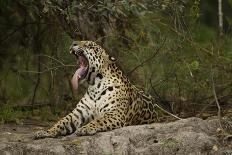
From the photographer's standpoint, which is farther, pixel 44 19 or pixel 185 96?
pixel 44 19

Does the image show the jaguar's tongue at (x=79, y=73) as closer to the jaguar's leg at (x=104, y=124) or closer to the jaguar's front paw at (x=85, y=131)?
the jaguar's leg at (x=104, y=124)

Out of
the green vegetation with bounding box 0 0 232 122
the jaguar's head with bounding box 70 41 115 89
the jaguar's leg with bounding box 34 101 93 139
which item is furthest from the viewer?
the green vegetation with bounding box 0 0 232 122

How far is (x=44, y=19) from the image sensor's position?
45.2 ft

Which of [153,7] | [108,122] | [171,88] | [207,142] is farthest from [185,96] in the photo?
[207,142]

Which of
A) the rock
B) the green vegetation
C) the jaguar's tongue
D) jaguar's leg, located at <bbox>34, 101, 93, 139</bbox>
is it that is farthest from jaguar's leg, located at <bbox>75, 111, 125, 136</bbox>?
the green vegetation

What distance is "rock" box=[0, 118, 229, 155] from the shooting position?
28.1ft

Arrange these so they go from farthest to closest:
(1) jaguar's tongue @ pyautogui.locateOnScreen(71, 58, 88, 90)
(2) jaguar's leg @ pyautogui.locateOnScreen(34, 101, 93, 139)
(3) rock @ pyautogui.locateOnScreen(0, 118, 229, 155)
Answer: (1) jaguar's tongue @ pyautogui.locateOnScreen(71, 58, 88, 90), (2) jaguar's leg @ pyautogui.locateOnScreen(34, 101, 93, 139), (3) rock @ pyautogui.locateOnScreen(0, 118, 229, 155)

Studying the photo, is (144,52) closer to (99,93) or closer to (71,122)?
(99,93)

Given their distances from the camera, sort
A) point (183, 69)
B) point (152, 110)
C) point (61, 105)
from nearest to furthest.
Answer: point (152, 110)
point (183, 69)
point (61, 105)

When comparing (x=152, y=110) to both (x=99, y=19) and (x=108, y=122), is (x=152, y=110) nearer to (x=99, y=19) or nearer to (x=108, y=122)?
(x=108, y=122)

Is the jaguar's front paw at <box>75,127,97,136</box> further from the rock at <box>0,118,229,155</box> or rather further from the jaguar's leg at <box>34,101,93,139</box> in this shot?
the jaguar's leg at <box>34,101,93,139</box>

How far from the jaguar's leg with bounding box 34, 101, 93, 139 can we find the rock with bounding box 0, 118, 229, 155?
1.85ft

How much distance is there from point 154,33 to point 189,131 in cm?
395

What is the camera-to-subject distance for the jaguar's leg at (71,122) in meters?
9.77
